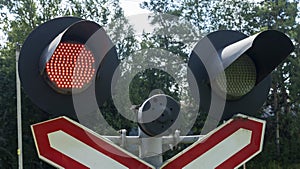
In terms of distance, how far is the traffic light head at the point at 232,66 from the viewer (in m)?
1.16

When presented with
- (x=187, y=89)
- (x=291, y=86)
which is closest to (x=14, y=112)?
(x=291, y=86)

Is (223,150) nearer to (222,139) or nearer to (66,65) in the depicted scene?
(222,139)

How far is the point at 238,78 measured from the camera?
121 centimetres

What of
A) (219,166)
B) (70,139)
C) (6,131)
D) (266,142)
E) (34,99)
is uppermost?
(34,99)

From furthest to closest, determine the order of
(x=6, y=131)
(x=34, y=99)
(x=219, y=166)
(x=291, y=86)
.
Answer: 1. (x=291, y=86)
2. (x=6, y=131)
3. (x=219, y=166)
4. (x=34, y=99)

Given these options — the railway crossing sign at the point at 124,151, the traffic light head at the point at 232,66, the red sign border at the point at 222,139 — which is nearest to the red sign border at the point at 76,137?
the railway crossing sign at the point at 124,151

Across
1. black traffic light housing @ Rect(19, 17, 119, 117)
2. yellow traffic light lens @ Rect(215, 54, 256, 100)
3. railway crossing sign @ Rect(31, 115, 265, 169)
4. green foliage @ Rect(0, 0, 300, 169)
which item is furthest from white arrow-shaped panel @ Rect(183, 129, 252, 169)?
green foliage @ Rect(0, 0, 300, 169)

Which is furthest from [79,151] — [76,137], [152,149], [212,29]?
[212,29]

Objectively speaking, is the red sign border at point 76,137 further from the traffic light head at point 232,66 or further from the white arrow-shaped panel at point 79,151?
the traffic light head at point 232,66

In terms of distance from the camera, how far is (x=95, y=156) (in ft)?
3.62

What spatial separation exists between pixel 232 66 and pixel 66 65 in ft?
1.49

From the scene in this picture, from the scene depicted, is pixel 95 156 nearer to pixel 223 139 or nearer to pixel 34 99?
pixel 34 99

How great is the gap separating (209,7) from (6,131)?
778 cm

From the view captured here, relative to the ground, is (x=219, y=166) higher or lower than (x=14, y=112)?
higher
